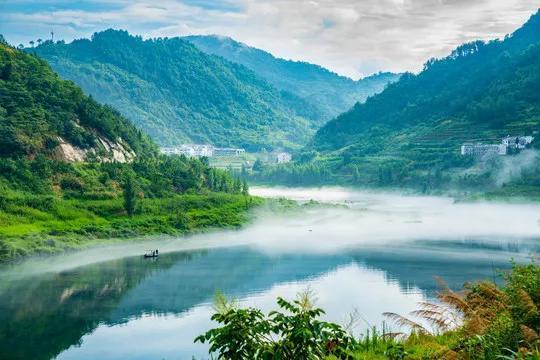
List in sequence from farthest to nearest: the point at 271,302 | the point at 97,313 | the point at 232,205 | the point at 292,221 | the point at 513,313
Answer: the point at 292,221 → the point at 232,205 → the point at 271,302 → the point at 97,313 → the point at 513,313

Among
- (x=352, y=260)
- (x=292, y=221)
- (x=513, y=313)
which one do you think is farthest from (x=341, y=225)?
(x=513, y=313)

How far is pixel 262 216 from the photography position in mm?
82250

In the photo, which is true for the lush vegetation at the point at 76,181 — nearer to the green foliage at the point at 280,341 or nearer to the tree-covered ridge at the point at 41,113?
the tree-covered ridge at the point at 41,113

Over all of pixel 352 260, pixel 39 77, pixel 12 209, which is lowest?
pixel 352 260

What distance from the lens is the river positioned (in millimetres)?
31172

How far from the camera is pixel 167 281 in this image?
4603 centimetres

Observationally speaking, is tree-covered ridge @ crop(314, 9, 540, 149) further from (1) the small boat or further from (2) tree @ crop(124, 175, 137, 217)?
(1) the small boat

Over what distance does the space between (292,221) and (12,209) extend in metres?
39.6

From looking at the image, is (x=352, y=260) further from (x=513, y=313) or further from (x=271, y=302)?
(x=513, y=313)

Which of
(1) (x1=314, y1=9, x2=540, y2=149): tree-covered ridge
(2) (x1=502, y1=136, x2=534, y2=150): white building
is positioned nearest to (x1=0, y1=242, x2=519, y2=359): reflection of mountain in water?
(2) (x1=502, y1=136, x2=534, y2=150): white building

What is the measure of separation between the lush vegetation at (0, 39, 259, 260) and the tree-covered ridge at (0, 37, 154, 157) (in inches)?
4.8

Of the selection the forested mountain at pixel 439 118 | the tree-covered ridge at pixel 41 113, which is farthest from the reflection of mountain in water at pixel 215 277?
the forested mountain at pixel 439 118

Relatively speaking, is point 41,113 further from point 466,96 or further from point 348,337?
point 466,96

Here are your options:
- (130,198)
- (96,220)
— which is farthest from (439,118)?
(96,220)
